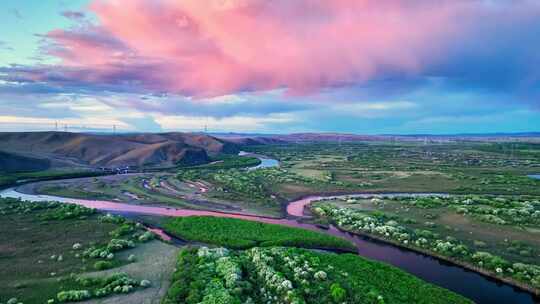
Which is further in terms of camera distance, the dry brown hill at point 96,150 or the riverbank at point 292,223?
the dry brown hill at point 96,150

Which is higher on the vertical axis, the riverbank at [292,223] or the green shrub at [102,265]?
the green shrub at [102,265]

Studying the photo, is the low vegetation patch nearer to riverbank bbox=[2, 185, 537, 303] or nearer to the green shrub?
riverbank bbox=[2, 185, 537, 303]

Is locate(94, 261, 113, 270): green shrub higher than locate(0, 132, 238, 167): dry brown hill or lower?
lower

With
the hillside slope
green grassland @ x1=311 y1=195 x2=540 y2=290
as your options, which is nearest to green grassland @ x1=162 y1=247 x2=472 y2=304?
green grassland @ x1=311 y1=195 x2=540 y2=290

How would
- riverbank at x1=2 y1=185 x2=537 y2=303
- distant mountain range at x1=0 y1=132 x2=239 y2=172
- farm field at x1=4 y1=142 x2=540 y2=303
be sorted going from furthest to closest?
distant mountain range at x1=0 y1=132 x2=239 y2=172 < riverbank at x1=2 y1=185 x2=537 y2=303 < farm field at x1=4 y1=142 x2=540 y2=303

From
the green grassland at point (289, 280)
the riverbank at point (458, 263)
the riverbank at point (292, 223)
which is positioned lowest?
the riverbank at point (292, 223)

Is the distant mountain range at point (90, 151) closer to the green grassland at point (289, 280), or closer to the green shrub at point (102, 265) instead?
the green shrub at point (102, 265)

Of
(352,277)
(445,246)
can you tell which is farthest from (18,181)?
(445,246)

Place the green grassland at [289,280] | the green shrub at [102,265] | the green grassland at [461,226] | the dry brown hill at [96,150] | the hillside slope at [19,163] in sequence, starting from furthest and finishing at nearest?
the dry brown hill at [96,150] < the hillside slope at [19,163] < the green grassland at [461,226] < the green shrub at [102,265] < the green grassland at [289,280]

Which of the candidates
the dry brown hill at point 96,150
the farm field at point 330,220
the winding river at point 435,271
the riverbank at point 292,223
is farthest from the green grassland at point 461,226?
the dry brown hill at point 96,150

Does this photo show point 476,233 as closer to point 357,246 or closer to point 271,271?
point 357,246
